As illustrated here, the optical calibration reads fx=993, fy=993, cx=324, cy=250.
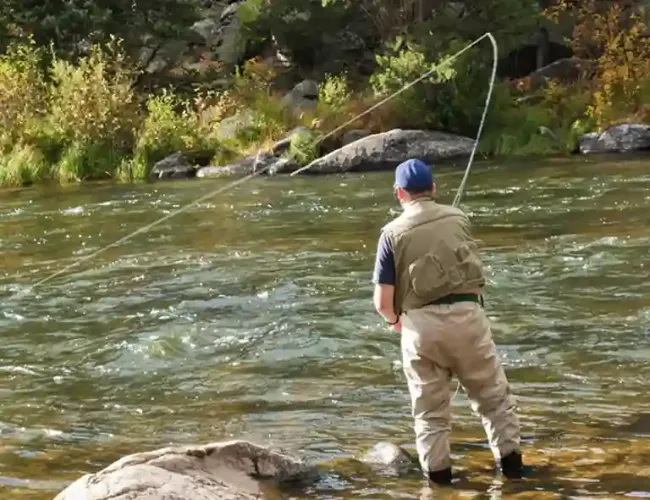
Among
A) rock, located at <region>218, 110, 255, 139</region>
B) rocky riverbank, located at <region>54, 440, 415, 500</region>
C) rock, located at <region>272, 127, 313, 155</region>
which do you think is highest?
rock, located at <region>218, 110, 255, 139</region>

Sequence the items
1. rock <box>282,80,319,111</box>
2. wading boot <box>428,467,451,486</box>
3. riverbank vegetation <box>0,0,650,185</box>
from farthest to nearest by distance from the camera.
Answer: rock <box>282,80,319,111</box> < riverbank vegetation <box>0,0,650,185</box> < wading boot <box>428,467,451,486</box>

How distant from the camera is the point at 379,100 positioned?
68.6 ft

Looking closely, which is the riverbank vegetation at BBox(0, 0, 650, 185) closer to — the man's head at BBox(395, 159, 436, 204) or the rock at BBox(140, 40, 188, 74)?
the rock at BBox(140, 40, 188, 74)

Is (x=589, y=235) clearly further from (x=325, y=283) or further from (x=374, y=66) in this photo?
(x=374, y=66)

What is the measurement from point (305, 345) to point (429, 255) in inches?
114

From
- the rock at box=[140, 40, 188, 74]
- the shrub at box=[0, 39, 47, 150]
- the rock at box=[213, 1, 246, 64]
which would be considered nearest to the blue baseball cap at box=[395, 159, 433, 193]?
the shrub at box=[0, 39, 47, 150]

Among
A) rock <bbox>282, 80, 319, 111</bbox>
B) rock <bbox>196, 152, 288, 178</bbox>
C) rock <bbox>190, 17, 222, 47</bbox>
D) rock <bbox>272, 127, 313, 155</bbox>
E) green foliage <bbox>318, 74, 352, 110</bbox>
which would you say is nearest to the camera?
rock <bbox>196, 152, 288, 178</bbox>

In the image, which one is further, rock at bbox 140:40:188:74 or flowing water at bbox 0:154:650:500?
rock at bbox 140:40:188:74

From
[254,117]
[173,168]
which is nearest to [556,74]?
[254,117]

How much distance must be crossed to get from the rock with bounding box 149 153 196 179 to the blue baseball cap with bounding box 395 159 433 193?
15763 mm

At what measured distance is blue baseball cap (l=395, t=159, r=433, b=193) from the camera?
4270mm

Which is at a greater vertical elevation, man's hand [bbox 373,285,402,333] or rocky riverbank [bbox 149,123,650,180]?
rocky riverbank [bbox 149,123,650,180]

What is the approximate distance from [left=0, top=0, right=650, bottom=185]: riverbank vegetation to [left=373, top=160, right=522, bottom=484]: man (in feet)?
50.9

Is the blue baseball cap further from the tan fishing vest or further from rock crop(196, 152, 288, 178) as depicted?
rock crop(196, 152, 288, 178)
